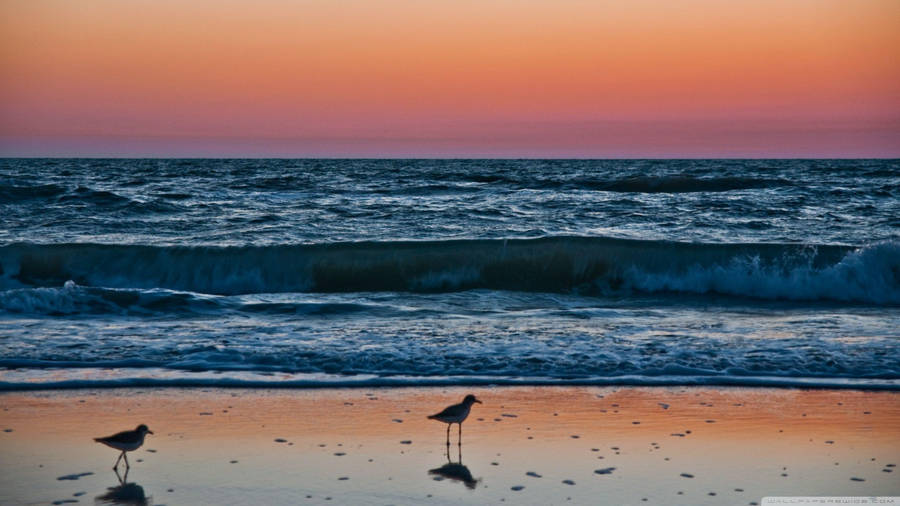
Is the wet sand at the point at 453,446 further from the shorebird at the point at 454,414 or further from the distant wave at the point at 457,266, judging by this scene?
the distant wave at the point at 457,266

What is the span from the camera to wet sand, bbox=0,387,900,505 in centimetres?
518

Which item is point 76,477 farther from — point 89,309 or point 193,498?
point 89,309

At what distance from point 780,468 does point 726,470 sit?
1.18 feet

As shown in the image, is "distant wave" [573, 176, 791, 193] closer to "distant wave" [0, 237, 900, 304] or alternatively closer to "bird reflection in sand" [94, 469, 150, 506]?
"distant wave" [0, 237, 900, 304]

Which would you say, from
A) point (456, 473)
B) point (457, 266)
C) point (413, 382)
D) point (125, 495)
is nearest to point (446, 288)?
point (457, 266)

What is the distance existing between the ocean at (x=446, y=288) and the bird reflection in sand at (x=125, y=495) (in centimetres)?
262

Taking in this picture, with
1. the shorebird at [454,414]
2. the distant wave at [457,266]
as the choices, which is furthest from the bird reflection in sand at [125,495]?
the distant wave at [457,266]

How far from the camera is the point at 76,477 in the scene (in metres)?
5.41

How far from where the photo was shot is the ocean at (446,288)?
860cm

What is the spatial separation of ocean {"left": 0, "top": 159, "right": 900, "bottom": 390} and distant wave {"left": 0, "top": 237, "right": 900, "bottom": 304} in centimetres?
4

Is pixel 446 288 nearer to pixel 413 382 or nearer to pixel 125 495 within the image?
pixel 413 382

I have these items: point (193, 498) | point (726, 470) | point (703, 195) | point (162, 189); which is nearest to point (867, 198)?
point (703, 195)

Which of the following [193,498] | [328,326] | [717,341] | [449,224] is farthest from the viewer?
[449,224]

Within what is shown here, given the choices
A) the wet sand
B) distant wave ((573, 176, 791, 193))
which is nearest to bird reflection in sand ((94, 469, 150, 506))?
the wet sand
